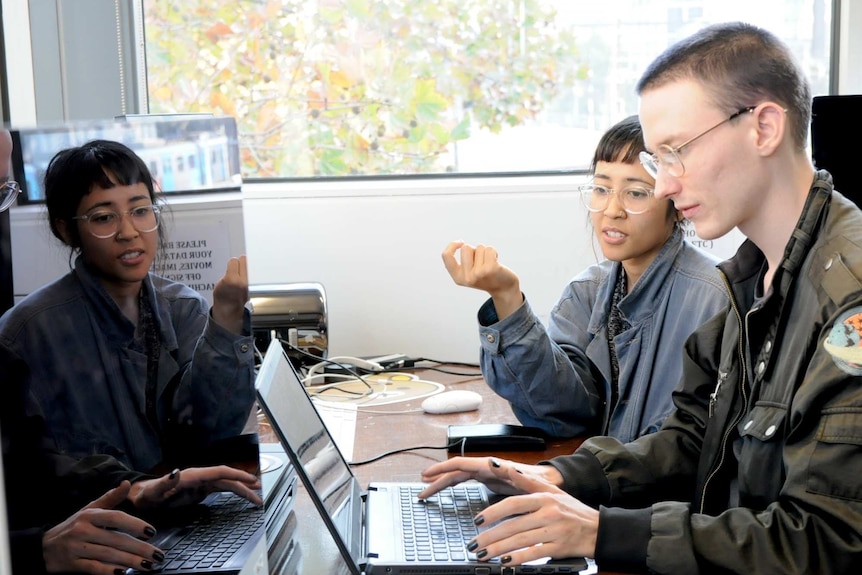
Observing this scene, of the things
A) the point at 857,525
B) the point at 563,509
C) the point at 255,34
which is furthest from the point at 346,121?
the point at 857,525

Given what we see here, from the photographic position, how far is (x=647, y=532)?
3.87ft

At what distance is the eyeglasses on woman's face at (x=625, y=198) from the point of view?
1.92 metres

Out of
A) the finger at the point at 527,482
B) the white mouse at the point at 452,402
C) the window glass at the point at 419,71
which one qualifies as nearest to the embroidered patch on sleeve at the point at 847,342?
the finger at the point at 527,482

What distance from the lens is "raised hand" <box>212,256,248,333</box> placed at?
→ 0.92 m

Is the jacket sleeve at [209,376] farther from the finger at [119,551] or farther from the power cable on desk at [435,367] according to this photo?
the power cable on desk at [435,367]

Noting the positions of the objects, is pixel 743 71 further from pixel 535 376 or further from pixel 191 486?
pixel 191 486

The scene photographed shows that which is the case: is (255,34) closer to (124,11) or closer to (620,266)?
(620,266)

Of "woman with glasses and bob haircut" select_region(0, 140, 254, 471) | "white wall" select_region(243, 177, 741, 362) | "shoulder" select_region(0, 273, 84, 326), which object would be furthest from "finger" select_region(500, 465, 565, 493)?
"white wall" select_region(243, 177, 741, 362)

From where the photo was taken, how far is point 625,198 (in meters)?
1.94

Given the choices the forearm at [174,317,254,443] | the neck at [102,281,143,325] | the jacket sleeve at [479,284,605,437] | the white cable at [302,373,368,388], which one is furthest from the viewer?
the white cable at [302,373,368,388]

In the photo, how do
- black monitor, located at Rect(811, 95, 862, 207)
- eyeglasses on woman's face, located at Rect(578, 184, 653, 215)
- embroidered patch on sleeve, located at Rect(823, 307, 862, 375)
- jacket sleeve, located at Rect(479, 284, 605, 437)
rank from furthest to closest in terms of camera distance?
black monitor, located at Rect(811, 95, 862, 207) → eyeglasses on woman's face, located at Rect(578, 184, 653, 215) → jacket sleeve, located at Rect(479, 284, 605, 437) → embroidered patch on sleeve, located at Rect(823, 307, 862, 375)

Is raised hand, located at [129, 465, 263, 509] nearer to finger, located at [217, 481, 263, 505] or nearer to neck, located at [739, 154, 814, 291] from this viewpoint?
finger, located at [217, 481, 263, 505]

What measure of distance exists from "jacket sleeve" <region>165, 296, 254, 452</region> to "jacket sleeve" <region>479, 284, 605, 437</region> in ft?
2.87

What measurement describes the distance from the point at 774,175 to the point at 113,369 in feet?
3.09
